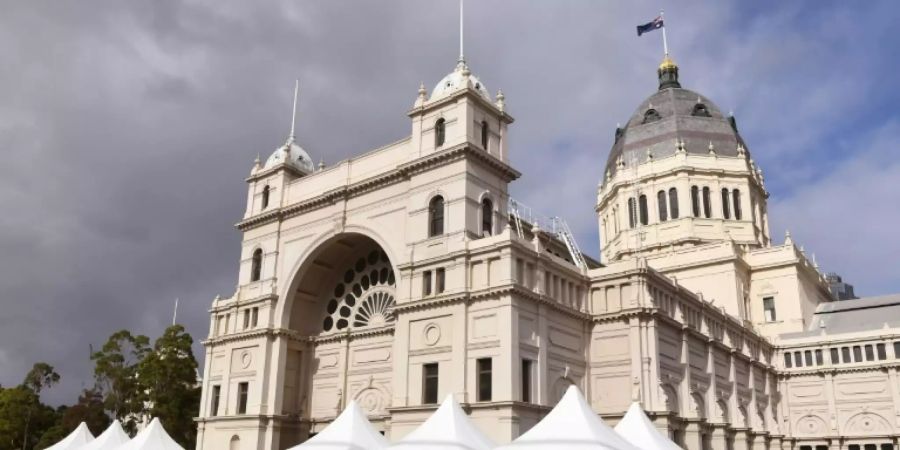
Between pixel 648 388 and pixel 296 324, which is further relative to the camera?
pixel 296 324

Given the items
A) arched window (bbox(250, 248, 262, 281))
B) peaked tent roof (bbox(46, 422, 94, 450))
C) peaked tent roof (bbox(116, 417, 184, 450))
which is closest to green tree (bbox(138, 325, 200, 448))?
arched window (bbox(250, 248, 262, 281))

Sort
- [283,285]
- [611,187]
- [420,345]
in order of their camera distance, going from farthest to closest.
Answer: [611,187], [283,285], [420,345]

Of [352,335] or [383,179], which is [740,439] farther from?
[383,179]

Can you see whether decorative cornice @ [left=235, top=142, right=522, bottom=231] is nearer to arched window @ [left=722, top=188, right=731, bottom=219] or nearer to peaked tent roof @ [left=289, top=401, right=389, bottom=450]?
peaked tent roof @ [left=289, top=401, right=389, bottom=450]

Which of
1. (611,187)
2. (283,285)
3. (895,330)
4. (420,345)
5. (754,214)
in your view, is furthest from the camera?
(611,187)

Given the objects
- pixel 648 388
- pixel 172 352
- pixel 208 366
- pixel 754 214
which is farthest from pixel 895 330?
pixel 172 352

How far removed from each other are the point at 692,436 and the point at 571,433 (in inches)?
828

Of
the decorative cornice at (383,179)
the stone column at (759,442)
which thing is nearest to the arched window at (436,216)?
the decorative cornice at (383,179)

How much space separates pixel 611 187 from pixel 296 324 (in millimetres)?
40072

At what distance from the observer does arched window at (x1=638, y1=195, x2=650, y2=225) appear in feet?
222

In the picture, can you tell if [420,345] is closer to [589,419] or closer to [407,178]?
[407,178]

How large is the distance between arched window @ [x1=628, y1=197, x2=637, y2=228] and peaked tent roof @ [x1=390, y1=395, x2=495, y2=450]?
48392mm

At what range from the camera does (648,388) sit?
34.6 meters

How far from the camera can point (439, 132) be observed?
37.4 meters
